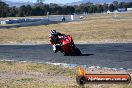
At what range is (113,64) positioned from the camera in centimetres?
1956

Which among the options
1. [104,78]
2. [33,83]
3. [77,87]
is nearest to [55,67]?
[33,83]

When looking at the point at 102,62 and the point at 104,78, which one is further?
the point at 102,62

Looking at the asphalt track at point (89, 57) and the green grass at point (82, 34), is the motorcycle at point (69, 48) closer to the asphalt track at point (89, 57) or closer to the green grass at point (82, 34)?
the asphalt track at point (89, 57)

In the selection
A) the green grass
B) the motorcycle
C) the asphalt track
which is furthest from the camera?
the green grass

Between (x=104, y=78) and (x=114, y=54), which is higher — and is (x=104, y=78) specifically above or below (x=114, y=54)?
above

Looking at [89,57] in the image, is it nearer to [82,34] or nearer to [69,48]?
[69,48]

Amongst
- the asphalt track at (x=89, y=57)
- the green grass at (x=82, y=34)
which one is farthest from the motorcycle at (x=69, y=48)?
the green grass at (x=82, y=34)

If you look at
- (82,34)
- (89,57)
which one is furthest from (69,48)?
(82,34)

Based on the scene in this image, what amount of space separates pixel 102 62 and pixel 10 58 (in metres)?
6.59

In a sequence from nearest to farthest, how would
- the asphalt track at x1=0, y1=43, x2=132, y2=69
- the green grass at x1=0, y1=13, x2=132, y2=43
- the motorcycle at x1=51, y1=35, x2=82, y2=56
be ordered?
the asphalt track at x1=0, y1=43, x2=132, y2=69 → the motorcycle at x1=51, y1=35, x2=82, y2=56 → the green grass at x1=0, y1=13, x2=132, y2=43

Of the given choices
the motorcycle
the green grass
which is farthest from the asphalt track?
the green grass

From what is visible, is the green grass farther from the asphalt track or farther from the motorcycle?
the motorcycle

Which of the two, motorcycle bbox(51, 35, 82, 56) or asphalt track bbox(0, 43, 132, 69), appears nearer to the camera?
asphalt track bbox(0, 43, 132, 69)

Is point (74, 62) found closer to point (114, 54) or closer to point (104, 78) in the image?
point (114, 54)
